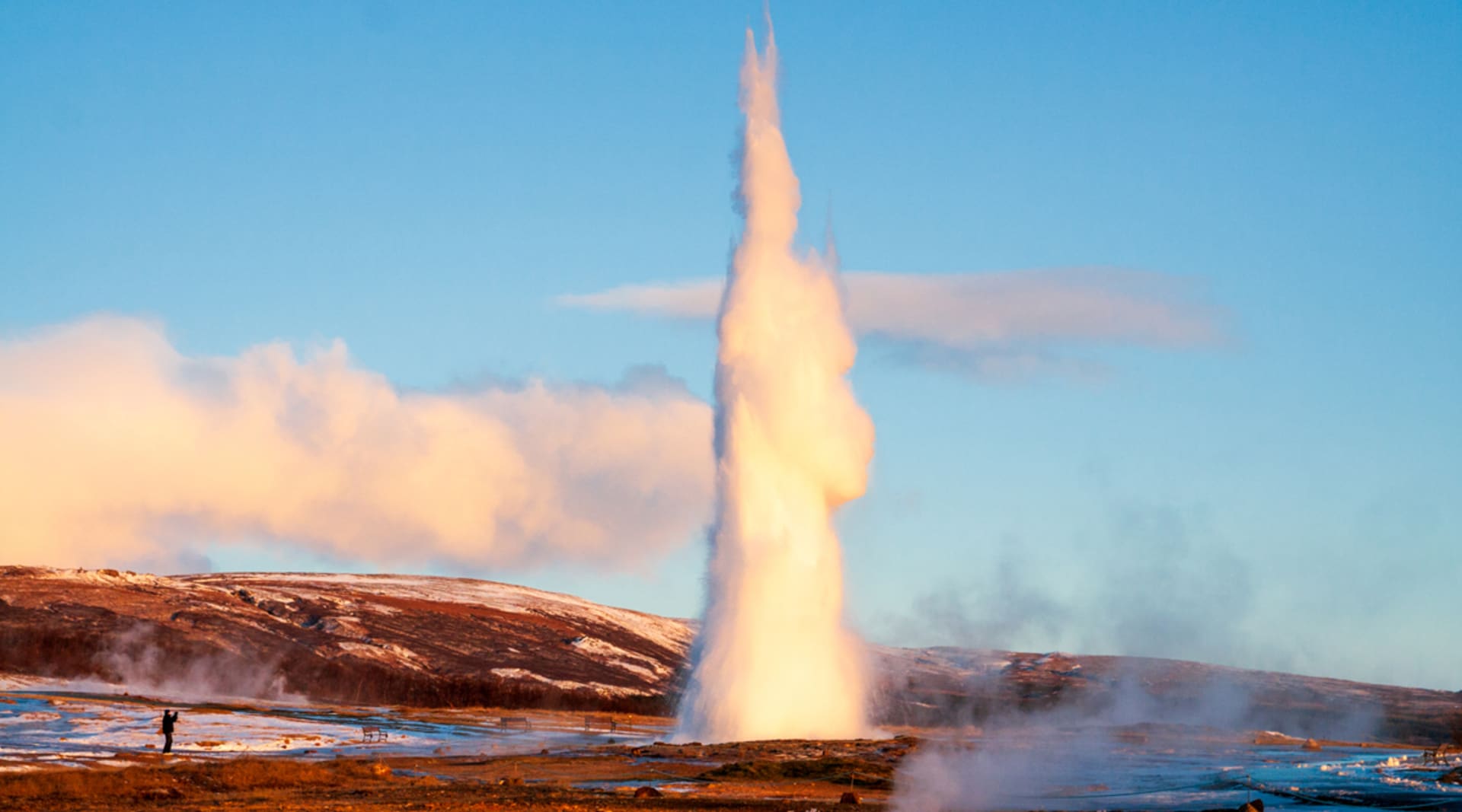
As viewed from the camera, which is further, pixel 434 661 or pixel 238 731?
pixel 434 661

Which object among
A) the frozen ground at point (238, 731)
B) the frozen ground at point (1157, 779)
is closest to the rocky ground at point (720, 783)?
the frozen ground at point (1157, 779)

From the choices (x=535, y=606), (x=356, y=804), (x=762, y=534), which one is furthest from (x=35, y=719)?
(x=535, y=606)

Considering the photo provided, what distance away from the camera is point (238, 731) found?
193ft

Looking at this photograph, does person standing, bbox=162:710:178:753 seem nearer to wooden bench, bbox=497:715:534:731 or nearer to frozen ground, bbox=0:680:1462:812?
frozen ground, bbox=0:680:1462:812

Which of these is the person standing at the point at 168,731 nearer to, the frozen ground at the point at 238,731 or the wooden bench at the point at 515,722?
the frozen ground at the point at 238,731

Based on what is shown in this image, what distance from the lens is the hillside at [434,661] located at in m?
101

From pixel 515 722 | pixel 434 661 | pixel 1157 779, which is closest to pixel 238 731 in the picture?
pixel 515 722

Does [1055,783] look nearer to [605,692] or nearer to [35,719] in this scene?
[35,719]

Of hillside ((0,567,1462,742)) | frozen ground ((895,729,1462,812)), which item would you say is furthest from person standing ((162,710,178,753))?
hillside ((0,567,1462,742))

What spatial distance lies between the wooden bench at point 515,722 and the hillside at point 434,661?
17173 mm

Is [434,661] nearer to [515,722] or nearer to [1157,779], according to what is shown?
[515,722]

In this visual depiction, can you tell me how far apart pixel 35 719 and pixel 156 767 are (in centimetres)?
2430

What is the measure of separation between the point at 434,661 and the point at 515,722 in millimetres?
30806

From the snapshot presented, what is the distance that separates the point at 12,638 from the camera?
329 ft
